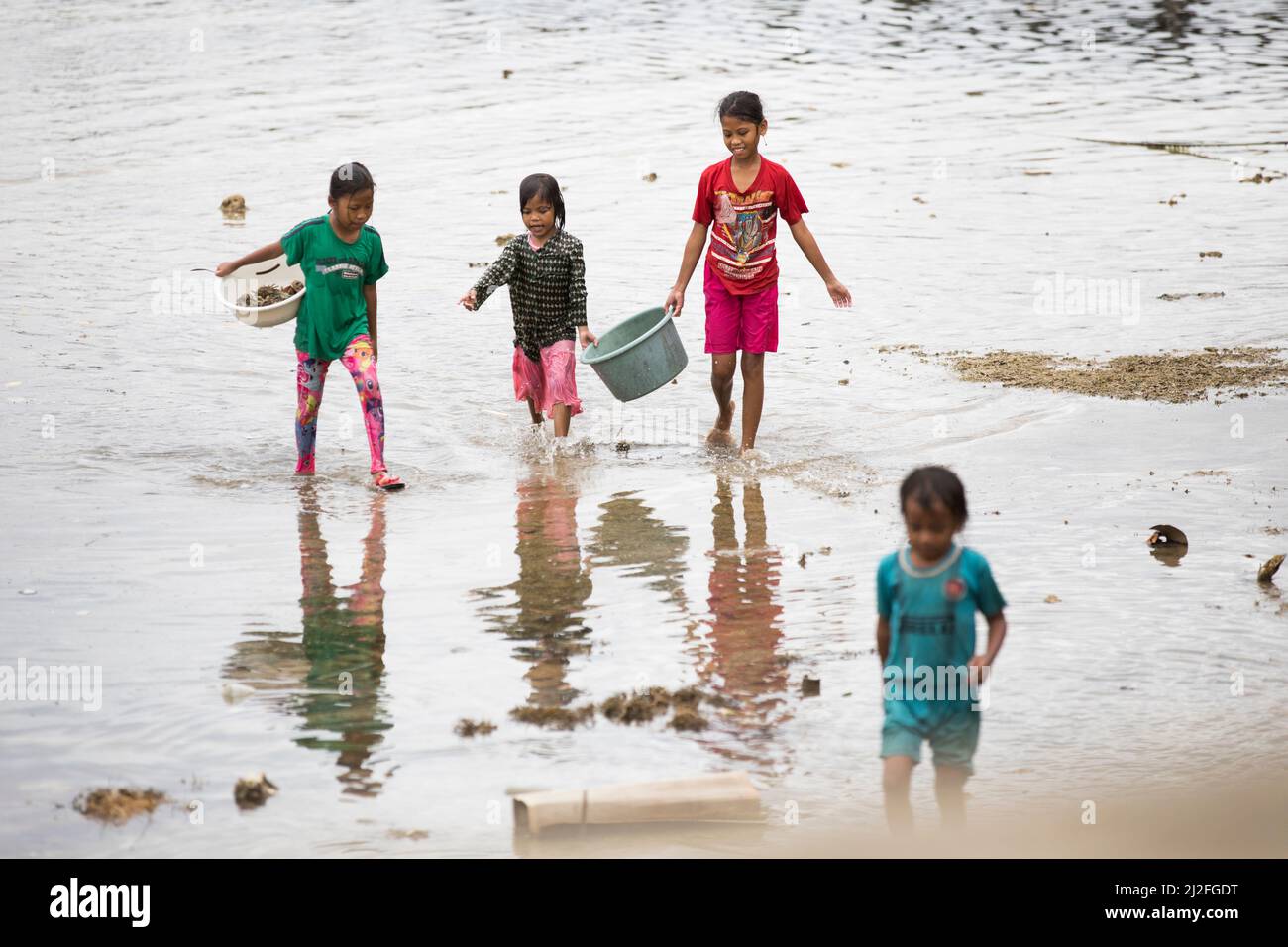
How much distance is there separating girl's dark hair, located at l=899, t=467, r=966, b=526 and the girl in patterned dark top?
14.2ft

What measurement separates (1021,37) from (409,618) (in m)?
24.9

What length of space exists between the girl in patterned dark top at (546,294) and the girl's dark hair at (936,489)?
434cm

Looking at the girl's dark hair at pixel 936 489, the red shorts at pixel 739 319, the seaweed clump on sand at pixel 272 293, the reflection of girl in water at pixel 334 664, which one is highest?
the seaweed clump on sand at pixel 272 293

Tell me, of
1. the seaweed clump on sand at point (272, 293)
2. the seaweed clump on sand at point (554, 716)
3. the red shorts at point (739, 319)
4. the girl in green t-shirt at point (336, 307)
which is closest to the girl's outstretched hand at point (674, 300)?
the red shorts at point (739, 319)

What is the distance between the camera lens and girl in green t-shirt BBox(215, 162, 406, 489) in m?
7.39

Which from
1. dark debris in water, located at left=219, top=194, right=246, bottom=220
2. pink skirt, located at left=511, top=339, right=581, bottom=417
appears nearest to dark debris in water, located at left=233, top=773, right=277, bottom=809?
pink skirt, located at left=511, top=339, right=581, bottom=417

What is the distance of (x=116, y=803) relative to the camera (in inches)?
164

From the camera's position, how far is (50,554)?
6391 millimetres

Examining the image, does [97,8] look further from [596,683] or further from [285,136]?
[596,683]

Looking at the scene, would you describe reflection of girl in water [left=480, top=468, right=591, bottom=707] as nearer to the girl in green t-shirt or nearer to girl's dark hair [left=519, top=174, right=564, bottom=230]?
the girl in green t-shirt

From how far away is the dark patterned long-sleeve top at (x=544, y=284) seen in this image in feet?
26.4

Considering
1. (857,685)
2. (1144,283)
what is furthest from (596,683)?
(1144,283)

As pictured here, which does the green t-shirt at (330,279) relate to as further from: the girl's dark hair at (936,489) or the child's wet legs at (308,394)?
the girl's dark hair at (936,489)

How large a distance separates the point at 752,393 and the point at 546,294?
1.20 metres
